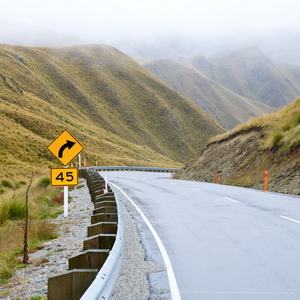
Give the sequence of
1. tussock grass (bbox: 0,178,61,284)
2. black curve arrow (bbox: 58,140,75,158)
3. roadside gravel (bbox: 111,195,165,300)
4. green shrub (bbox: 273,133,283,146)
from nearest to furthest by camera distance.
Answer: roadside gravel (bbox: 111,195,165,300), tussock grass (bbox: 0,178,61,284), black curve arrow (bbox: 58,140,75,158), green shrub (bbox: 273,133,283,146)

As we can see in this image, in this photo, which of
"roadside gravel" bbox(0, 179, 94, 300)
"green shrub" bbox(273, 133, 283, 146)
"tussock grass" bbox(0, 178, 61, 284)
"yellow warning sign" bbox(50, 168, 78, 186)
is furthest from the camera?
"green shrub" bbox(273, 133, 283, 146)

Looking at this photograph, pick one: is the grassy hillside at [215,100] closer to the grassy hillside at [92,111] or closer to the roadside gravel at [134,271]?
the grassy hillside at [92,111]

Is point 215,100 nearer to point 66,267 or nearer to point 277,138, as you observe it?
point 277,138

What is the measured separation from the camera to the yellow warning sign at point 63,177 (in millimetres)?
11645

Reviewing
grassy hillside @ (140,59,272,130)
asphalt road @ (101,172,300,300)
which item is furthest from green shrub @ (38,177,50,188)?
grassy hillside @ (140,59,272,130)

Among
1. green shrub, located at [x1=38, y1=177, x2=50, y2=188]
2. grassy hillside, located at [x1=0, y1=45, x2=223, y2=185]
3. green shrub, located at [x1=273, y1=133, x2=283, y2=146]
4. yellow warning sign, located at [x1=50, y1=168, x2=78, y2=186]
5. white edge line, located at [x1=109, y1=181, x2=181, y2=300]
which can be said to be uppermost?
grassy hillside, located at [x1=0, y1=45, x2=223, y2=185]

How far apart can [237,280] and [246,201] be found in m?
→ 9.28

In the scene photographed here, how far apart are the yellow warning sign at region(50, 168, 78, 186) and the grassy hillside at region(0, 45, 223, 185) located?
38326mm

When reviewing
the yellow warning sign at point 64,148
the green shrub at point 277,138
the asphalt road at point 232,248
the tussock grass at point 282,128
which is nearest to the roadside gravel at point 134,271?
the asphalt road at point 232,248

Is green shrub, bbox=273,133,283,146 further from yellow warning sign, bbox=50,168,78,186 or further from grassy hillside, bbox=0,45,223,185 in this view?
grassy hillside, bbox=0,45,223,185

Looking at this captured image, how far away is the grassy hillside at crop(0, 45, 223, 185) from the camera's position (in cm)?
6525

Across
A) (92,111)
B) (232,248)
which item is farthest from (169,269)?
(92,111)

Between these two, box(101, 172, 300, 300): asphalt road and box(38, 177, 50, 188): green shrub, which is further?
box(38, 177, 50, 188): green shrub

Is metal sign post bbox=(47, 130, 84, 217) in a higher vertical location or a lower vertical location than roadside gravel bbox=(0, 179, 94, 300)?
higher
